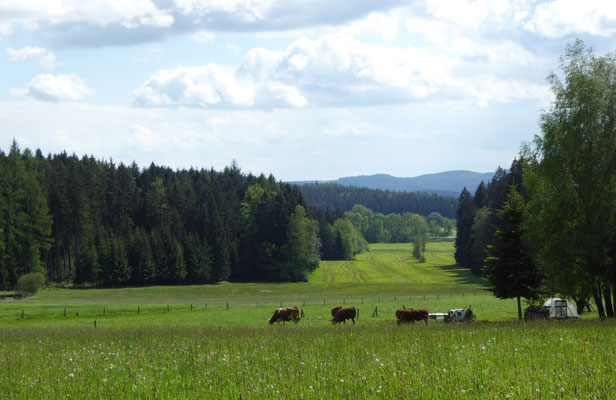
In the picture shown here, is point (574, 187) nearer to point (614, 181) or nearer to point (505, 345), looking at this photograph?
point (614, 181)

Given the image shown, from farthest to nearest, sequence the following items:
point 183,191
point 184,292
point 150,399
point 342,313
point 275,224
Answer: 1. point 183,191
2. point 275,224
3. point 184,292
4. point 342,313
5. point 150,399

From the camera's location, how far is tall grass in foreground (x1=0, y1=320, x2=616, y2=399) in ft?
32.6

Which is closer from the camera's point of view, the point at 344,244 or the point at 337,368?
the point at 337,368

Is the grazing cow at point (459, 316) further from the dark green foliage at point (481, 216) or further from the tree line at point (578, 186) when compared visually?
the dark green foliage at point (481, 216)

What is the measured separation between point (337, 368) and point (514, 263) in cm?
3443

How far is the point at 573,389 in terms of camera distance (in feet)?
31.7

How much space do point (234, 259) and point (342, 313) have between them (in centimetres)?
9161

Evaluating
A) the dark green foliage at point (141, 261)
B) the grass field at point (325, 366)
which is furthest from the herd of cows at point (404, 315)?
the dark green foliage at point (141, 261)

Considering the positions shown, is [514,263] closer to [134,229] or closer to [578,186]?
[578,186]

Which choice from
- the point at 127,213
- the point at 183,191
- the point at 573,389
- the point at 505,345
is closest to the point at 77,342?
the point at 505,345

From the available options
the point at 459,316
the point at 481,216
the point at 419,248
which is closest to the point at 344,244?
the point at 419,248

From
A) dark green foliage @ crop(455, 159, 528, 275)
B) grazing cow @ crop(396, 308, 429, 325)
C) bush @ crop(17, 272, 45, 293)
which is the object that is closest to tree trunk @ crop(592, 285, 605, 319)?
grazing cow @ crop(396, 308, 429, 325)

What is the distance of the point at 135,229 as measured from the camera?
128375 millimetres

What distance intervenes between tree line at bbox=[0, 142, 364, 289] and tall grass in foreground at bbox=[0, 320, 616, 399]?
91.3m
